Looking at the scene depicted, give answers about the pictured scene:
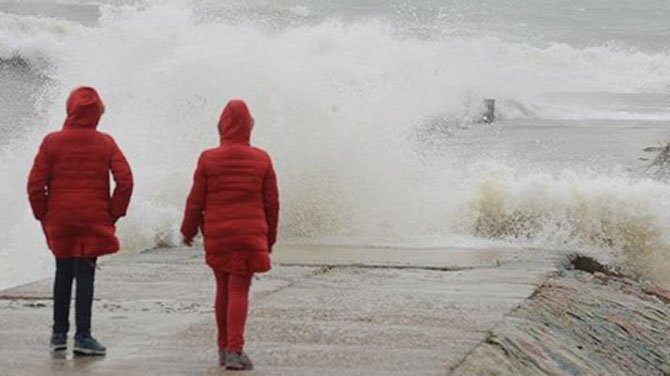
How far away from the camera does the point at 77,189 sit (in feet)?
21.4

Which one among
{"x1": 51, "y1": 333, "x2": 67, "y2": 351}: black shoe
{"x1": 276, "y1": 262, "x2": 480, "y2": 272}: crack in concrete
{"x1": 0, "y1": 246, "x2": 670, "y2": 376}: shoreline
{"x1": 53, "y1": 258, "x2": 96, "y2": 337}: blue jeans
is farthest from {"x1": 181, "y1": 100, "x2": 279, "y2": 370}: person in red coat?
{"x1": 276, "y1": 262, "x2": 480, "y2": 272}: crack in concrete

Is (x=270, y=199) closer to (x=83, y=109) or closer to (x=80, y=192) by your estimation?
(x=80, y=192)

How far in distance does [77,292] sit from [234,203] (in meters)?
0.96

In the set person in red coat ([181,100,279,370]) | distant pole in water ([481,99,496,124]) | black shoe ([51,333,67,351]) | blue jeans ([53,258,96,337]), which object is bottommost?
black shoe ([51,333,67,351])

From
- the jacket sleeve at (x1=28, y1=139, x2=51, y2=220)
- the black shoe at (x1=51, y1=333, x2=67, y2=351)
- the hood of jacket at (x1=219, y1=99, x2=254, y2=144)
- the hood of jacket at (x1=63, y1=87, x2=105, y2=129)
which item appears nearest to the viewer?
the hood of jacket at (x1=219, y1=99, x2=254, y2=144)

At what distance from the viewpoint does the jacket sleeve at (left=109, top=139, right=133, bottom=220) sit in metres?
6.55

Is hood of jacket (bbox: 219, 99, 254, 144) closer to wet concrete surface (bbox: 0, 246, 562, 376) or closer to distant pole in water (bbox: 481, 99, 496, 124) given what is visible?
wet concrete surface (bbox: 0, 246, 562, 376)

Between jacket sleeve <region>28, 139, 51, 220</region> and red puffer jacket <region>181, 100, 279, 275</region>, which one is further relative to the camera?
jacket sleeve <region>28, 139, 51, 220</region>

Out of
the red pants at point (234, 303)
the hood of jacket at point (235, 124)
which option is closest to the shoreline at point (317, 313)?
the red pants at point (234, 303)

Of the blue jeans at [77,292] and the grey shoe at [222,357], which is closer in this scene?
the grey shoe at [222,357]

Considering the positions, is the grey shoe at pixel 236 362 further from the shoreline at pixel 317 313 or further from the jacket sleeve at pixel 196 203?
the jacket sleeve at pixel 196 203

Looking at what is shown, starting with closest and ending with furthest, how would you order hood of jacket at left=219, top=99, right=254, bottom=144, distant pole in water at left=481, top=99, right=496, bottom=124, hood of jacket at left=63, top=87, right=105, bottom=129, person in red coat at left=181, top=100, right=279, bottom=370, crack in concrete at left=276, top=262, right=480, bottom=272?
person in red coat at left=181, top=100, right=279, bottom=370
hood of jacket at left=219, top=99, right=254, bottom=144
hood of jacket at left=63, top=87, right=105, bottom=129
crack in concrete at left=276, top=262, right=480, bottom=272
distant pole in water at left=481, top=99, right=496, bottom=124

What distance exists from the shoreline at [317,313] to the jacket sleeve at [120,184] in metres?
0.71

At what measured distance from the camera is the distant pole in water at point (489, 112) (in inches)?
1046
